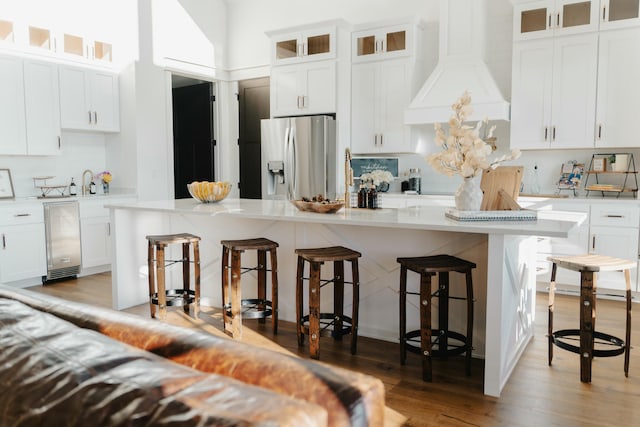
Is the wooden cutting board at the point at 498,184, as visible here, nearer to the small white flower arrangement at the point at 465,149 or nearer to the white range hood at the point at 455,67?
the small white flower arrangement at the point at 465,149

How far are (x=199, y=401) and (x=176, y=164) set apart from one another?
7.76 m

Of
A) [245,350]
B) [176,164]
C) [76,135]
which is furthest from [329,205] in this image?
[176,164]

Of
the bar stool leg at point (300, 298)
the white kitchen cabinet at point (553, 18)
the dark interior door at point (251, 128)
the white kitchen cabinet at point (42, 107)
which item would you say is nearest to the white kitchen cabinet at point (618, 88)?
the white kitchen cabinet at point (553, 18)

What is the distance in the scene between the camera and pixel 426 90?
18.3 feet

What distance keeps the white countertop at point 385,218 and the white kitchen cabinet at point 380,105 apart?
2144mm

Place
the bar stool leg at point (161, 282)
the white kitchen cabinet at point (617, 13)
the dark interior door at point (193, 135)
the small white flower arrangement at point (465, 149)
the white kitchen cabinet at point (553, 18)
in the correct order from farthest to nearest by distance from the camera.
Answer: the dark interior door at point (193, 135) < the white kitchen cabinet at point (553, 18) < the white kitchen cabinet at point (617, 13) < the bar stool leg at point (161, 282) < the small white flower arrangement at point (465, 149)

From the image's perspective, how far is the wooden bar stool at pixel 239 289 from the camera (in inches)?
140

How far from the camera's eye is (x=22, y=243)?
5117 mm

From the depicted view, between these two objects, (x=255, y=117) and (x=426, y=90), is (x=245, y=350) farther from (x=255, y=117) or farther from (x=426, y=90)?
(x=255, y=117)

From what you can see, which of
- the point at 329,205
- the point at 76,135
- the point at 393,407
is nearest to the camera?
the point at 393,407

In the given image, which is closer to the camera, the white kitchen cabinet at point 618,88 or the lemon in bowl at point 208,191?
the lemon in bowl at point 208,191

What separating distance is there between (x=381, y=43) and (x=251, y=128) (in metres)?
2.29

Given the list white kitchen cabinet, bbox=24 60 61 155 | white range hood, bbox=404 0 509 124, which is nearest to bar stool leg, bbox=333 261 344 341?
white range hood, bbox=404 0 509 124

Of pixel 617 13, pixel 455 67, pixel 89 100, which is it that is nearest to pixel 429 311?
pixel 455 67
